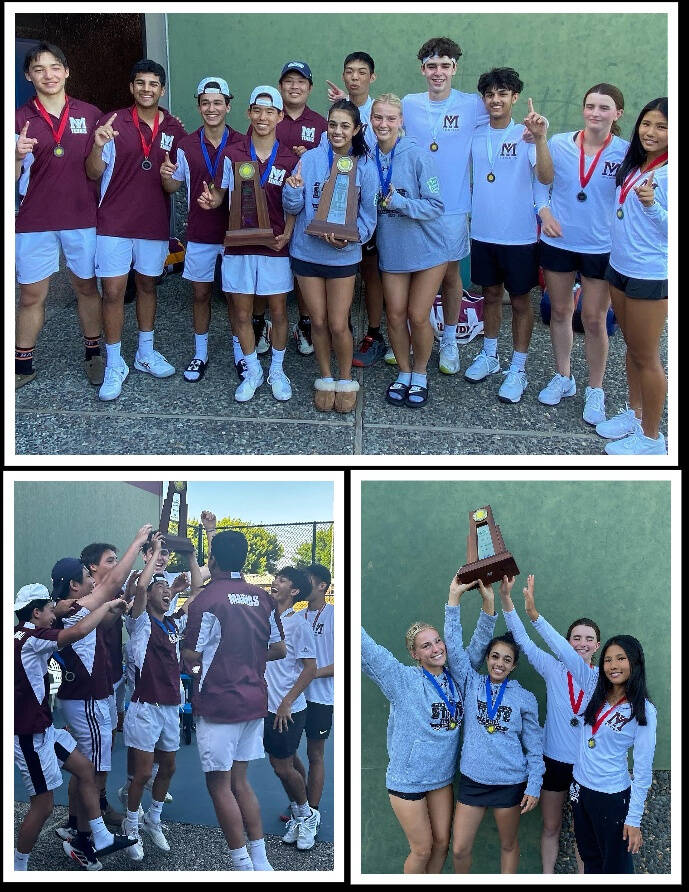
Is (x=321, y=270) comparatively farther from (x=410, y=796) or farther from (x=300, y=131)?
(x=410, y=796)

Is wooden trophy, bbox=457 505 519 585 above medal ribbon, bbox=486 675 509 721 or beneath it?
above

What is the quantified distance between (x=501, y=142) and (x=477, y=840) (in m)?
3.87

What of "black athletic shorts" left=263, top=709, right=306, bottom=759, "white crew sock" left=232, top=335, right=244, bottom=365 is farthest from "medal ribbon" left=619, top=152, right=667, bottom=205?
"black athletic shorts" left=263, top=709, right=306, bottom=759

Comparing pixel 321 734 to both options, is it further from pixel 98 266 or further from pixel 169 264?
pixel 169 264

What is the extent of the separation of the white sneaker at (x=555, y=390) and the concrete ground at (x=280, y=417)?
0.05 meters

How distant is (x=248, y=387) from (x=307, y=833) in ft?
8.15

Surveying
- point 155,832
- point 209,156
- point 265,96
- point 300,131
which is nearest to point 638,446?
point 300,131

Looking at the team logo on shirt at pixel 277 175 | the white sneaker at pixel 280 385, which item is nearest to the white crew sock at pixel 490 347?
the white sneaker at pixel 280 385

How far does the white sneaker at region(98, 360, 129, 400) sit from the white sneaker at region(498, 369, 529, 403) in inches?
89.5

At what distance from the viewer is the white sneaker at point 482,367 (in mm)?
5344

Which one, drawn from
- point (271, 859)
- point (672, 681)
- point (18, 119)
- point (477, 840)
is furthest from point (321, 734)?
point (18, 119)

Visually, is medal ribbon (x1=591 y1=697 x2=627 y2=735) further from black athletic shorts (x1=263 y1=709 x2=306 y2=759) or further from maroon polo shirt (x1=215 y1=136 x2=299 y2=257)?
maroon polo shirt (x1=215 y1=136 x2=299 y2=257)

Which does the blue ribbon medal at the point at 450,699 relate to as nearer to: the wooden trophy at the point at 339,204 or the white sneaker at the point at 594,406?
the white sneaker at the point at 594,406

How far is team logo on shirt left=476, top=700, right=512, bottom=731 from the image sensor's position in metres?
4.19
